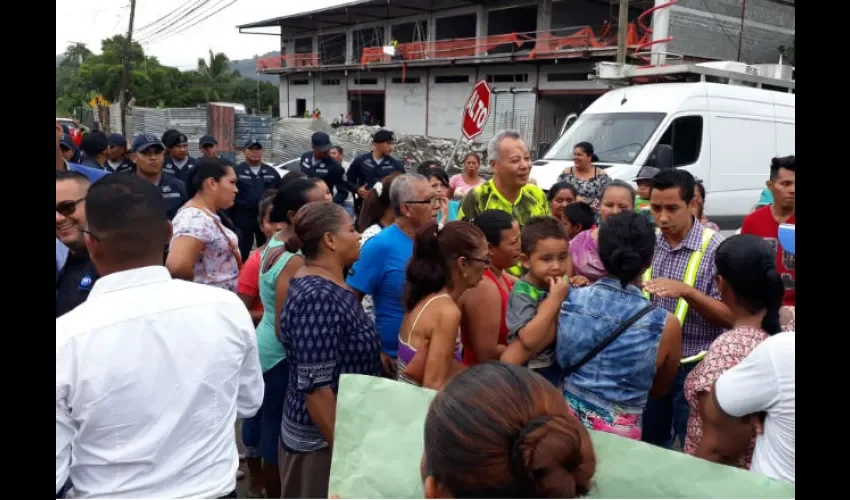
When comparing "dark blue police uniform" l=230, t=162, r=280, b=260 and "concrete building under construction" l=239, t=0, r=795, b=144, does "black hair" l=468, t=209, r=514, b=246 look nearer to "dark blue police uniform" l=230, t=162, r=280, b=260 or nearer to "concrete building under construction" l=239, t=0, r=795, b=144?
"dark blue police uniform" l=230, t=162, r=280, b=260

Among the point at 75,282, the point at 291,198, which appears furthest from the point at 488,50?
the point at 75,282

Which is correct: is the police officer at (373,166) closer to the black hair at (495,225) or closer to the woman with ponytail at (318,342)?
the black hair at (495,225)

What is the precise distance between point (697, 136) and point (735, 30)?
20.9 metres

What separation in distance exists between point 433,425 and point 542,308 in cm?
142

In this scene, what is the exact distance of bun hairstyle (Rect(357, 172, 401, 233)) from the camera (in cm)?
393

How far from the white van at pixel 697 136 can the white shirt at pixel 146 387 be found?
6824mm

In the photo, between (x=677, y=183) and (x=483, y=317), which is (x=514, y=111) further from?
(x=483, y=317)

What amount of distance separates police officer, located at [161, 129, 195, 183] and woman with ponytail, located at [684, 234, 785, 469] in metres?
6.73

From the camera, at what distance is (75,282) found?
2611 mm

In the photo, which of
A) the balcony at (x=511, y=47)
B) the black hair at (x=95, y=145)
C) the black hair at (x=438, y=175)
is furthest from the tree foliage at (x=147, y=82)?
the black hair at (x=438, y=175)

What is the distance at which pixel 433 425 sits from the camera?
1164 mm

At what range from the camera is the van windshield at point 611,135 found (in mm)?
8414

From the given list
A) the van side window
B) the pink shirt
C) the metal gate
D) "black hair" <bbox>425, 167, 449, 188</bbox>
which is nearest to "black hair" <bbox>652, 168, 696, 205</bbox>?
"black hair" <bbox>425, 167, 449, 188</bbox>
